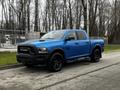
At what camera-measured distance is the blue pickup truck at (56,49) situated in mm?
10250

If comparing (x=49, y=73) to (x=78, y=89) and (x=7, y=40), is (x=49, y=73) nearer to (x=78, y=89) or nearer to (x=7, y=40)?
(x=78, y=89)

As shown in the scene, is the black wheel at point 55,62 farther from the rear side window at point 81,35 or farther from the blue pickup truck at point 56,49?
the rear side window at point 81,35

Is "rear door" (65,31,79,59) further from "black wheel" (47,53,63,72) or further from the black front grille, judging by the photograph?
the black front grille

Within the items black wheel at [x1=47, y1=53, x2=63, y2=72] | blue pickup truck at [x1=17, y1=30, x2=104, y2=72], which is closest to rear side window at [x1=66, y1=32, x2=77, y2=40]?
blue pickup truck at [x1=17, y1=30, x2=104, y2=72]

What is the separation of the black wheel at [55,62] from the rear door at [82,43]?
66.7 inches

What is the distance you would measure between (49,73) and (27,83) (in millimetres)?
2112

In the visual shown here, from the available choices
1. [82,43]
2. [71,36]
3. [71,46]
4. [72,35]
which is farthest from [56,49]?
[82,43]

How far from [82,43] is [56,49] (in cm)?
232

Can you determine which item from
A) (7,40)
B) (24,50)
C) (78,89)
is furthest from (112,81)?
(7,40)

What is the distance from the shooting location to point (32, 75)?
9789mm

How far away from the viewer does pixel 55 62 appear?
34.9 feet

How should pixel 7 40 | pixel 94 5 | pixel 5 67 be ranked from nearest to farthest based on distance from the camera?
pixel 5 67 < pixel 7 40 < pixel 94 5

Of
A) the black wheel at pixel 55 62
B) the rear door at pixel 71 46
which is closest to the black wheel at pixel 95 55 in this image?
the rear door at pixel 71 46

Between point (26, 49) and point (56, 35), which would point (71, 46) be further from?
point (26, 49)
